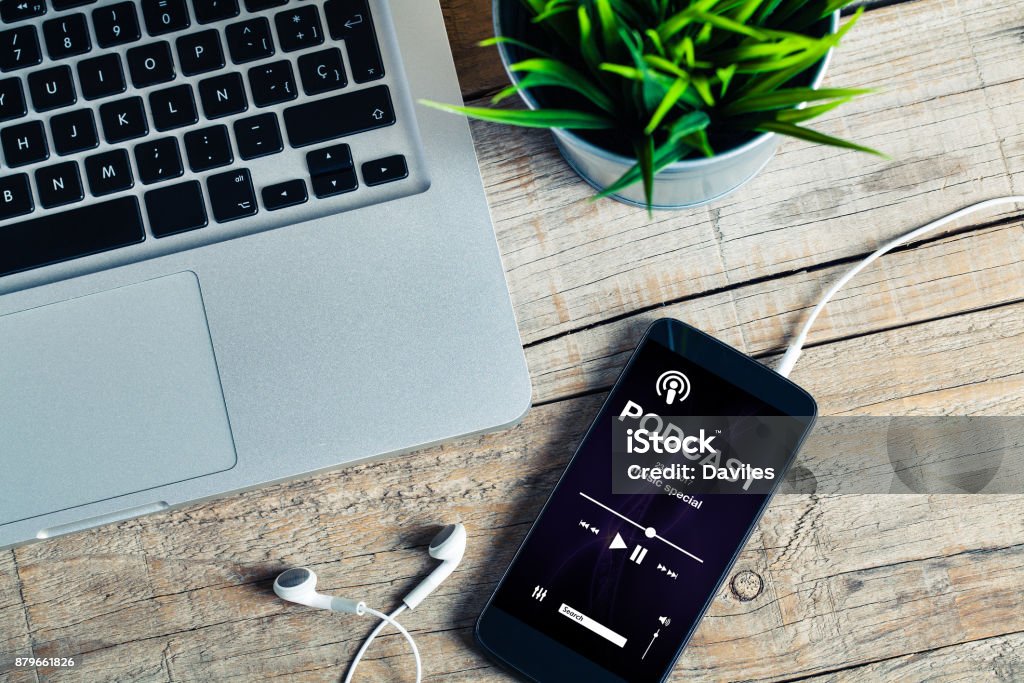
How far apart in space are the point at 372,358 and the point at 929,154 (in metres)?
0.37

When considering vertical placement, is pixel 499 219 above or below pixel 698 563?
above

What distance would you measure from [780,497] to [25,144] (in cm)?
51

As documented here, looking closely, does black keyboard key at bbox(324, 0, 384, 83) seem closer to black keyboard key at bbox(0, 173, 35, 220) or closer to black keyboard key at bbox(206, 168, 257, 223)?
black keyboard key at bbox(206, 168, 257, 223)

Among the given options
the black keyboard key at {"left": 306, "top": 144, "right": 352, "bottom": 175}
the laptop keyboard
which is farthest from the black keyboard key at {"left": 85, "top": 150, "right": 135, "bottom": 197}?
the black keyboard key at {"left": 306, "top": 144, "right": 352, "bottom": 175}

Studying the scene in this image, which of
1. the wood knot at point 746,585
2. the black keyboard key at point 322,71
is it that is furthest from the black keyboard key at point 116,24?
the wood knot at point 746,585

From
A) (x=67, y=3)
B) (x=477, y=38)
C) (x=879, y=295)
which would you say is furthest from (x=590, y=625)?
(x=67, y=3)

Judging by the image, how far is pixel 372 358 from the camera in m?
0.46

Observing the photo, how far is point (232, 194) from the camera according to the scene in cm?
47

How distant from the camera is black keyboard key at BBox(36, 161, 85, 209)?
1.55 ft

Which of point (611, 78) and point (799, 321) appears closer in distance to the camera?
point (611, 78)

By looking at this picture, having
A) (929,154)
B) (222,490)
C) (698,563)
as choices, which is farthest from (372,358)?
(929,154)

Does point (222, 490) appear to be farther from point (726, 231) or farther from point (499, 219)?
point (726, 231)

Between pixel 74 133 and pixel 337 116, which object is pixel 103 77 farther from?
pixel 337 116

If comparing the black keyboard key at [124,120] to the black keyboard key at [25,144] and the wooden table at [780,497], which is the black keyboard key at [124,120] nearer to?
the black keyboard key at [25,144]
